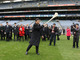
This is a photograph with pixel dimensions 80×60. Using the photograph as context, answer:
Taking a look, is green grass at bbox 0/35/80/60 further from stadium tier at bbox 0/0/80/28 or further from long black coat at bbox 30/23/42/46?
stadium tier at bbox 0/0/80/28

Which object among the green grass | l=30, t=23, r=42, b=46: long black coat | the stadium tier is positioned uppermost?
the stadium tier

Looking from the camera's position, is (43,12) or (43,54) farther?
(43,12)

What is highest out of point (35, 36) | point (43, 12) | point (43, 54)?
point (43, 12)

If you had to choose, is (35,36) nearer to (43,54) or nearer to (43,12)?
(43,54)

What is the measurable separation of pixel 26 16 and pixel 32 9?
3.52m

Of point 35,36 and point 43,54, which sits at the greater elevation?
point 35,36

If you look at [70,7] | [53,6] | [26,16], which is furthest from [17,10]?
[70,7]

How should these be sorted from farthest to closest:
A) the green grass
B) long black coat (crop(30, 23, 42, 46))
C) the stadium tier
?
the stadium tier, long black coat (crop(30, 23, 42, 46)), the green grass

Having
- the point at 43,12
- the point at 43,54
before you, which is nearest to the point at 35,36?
the point at 43,54

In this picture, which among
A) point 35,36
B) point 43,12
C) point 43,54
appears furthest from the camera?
point 43,12

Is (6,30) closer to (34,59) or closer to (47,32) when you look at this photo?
(47,32)

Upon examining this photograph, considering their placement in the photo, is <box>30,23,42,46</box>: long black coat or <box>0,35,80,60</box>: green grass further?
<box>30,23,42,46</box>: long black coat

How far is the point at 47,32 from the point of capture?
10625mm

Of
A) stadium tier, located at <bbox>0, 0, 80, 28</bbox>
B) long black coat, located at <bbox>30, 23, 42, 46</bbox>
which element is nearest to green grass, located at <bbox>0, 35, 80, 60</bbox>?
long black coat, located at <bbox>30, 23, 42, 46</bbox>
